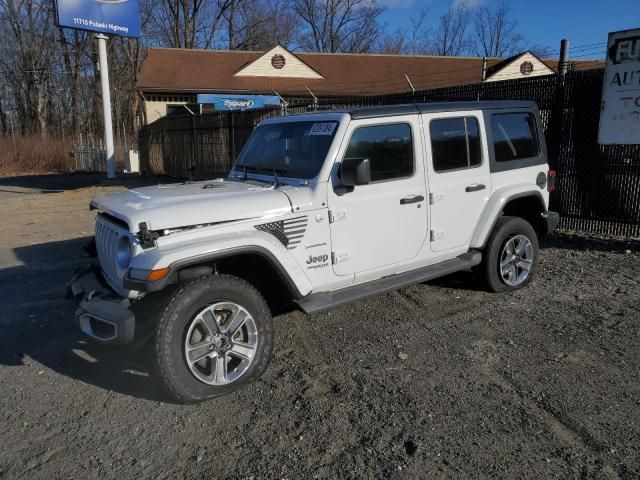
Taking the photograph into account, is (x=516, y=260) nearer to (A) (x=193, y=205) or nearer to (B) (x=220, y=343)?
(B) (x=220, y=343)

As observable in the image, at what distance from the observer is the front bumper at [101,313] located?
3.31 metres

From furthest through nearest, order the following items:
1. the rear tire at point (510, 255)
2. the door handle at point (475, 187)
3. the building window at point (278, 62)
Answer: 1. the building window at point (278, 62)
2. the rear tire at point (510, 255)
3. the door handle at point (475, 187)

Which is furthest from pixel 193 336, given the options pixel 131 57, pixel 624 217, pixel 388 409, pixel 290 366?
pixel 131 57

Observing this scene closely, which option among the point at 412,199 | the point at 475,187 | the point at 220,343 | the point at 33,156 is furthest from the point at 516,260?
the point at 33,156

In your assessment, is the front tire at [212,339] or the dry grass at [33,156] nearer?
the front tire at [212,339]

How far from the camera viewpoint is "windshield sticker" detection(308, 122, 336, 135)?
4.30 m

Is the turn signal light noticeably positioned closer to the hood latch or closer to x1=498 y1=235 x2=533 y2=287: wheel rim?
the hood latch

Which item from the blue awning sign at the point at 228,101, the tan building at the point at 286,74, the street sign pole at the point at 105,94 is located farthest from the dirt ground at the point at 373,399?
the tan building at the point at 286,74

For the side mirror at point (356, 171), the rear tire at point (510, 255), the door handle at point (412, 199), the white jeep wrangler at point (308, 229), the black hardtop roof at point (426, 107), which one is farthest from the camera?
the rear tire at point (510, 255)

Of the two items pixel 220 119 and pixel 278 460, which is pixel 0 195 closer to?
pixel 220 119

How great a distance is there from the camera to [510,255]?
560 cm

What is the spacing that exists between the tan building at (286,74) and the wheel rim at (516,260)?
2167 centimetres

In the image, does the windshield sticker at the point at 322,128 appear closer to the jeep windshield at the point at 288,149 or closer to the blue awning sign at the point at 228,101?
the jeep windshield at the point at 288,149

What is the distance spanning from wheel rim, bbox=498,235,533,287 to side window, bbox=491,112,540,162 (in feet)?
2.86
